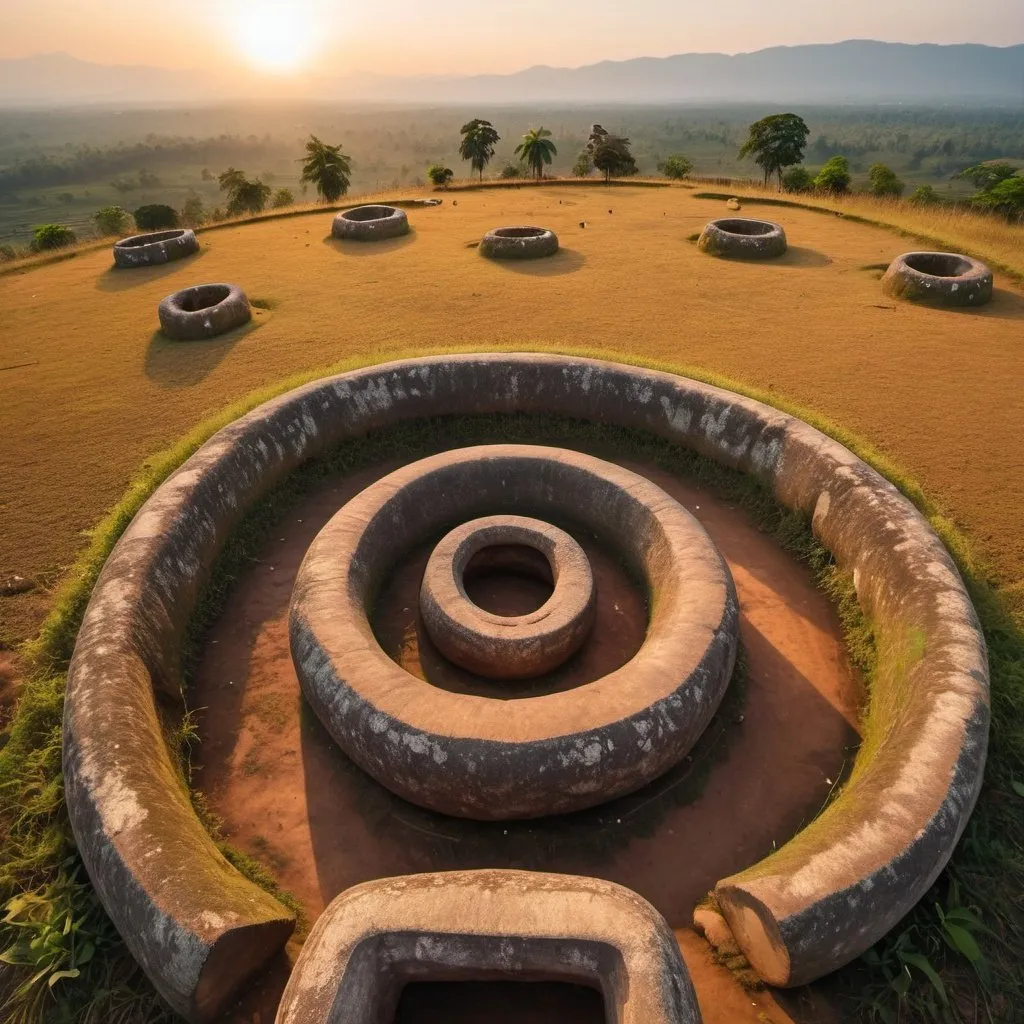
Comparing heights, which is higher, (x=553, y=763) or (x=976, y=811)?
(x=553, y=763)

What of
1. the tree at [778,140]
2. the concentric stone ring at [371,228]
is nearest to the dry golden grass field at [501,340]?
the concentric stone ring at [371,228]

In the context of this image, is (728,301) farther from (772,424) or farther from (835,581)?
(835,581)

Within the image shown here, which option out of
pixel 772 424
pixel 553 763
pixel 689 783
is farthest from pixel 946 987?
pixel 772 424

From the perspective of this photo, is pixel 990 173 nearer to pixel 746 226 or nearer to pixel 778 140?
pixel 778 140

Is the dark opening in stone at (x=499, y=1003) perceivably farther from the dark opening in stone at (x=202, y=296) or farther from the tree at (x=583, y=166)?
the tree at (x=583, y=166)

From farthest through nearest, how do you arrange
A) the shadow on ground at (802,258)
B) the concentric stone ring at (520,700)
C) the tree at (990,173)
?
the tree at (990,173) < the shadow on ground at (802,258) < the concentric stone ring at (520,700)

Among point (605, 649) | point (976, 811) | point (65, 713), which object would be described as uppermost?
point (65, 713)
